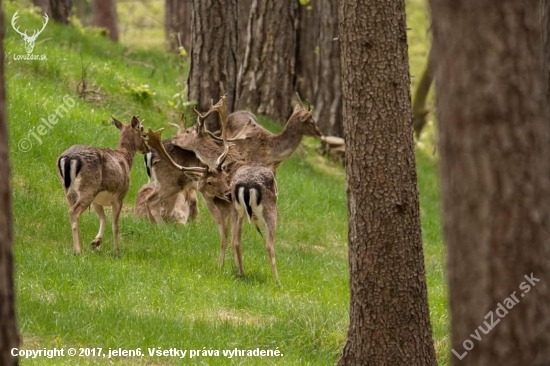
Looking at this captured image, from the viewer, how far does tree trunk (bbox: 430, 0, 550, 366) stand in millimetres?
4098

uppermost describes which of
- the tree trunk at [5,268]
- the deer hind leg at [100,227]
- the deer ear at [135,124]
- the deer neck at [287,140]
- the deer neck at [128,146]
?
the tree trunk at [5,268]

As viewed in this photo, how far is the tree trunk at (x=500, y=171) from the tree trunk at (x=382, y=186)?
2.70 meters

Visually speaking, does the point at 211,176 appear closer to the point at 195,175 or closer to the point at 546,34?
the point at 195,175

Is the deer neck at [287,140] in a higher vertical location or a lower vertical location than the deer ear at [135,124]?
lower

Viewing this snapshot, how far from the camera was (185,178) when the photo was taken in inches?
451

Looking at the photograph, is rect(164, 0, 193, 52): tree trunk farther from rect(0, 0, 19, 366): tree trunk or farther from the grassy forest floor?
rect(0, 0, 19, 366): tree trunk

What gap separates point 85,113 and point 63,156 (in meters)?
4.46

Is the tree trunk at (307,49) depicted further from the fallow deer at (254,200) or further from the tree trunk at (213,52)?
the fallow deer at (254,200)

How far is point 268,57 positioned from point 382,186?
9365mm

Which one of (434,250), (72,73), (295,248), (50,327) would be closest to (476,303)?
(50,327)

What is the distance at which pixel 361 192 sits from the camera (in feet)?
22.8

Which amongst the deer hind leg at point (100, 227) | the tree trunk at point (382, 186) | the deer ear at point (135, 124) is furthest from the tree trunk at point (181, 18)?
the tree trunk at point (382, 186)

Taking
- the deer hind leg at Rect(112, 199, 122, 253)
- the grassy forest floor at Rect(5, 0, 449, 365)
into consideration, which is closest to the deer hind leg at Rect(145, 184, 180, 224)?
the grassy forest floor at Rect(5, 0, 449, 365)

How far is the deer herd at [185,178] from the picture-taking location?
31.1ft
